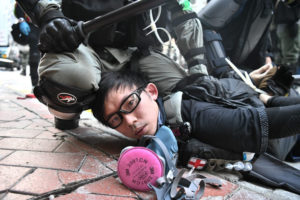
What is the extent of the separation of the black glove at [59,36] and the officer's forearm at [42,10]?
3.3 inches

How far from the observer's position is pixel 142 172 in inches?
35.3

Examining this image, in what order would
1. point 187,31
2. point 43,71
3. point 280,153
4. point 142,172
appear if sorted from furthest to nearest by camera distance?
point 187,31 < point 280,153 < point 43,71 < point 142,172

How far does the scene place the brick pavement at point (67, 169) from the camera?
34.2 inches

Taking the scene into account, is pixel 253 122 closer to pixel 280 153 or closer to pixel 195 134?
pixel 195 134

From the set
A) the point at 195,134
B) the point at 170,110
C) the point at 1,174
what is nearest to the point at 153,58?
the point at 170,110

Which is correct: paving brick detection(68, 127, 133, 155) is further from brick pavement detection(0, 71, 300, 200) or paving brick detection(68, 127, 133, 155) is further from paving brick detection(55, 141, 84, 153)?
paving brick detection(55, 141, 84, 153)

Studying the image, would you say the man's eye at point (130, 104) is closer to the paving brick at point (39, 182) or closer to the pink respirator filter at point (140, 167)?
the pink respirator filter at point (140, 167)

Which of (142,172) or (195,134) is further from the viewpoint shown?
(195,134)

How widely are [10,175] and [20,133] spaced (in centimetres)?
69

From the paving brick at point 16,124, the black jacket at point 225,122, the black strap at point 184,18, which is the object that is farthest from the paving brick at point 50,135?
the black strap at point 184,18

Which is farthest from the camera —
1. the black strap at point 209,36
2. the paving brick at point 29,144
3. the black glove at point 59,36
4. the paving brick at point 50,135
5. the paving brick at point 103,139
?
the black strap at point 209,36

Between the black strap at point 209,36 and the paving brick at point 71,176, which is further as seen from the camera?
the black strap at point 209,36

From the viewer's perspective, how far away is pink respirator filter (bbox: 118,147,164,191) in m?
0.89

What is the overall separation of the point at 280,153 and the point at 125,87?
1.17 meters
